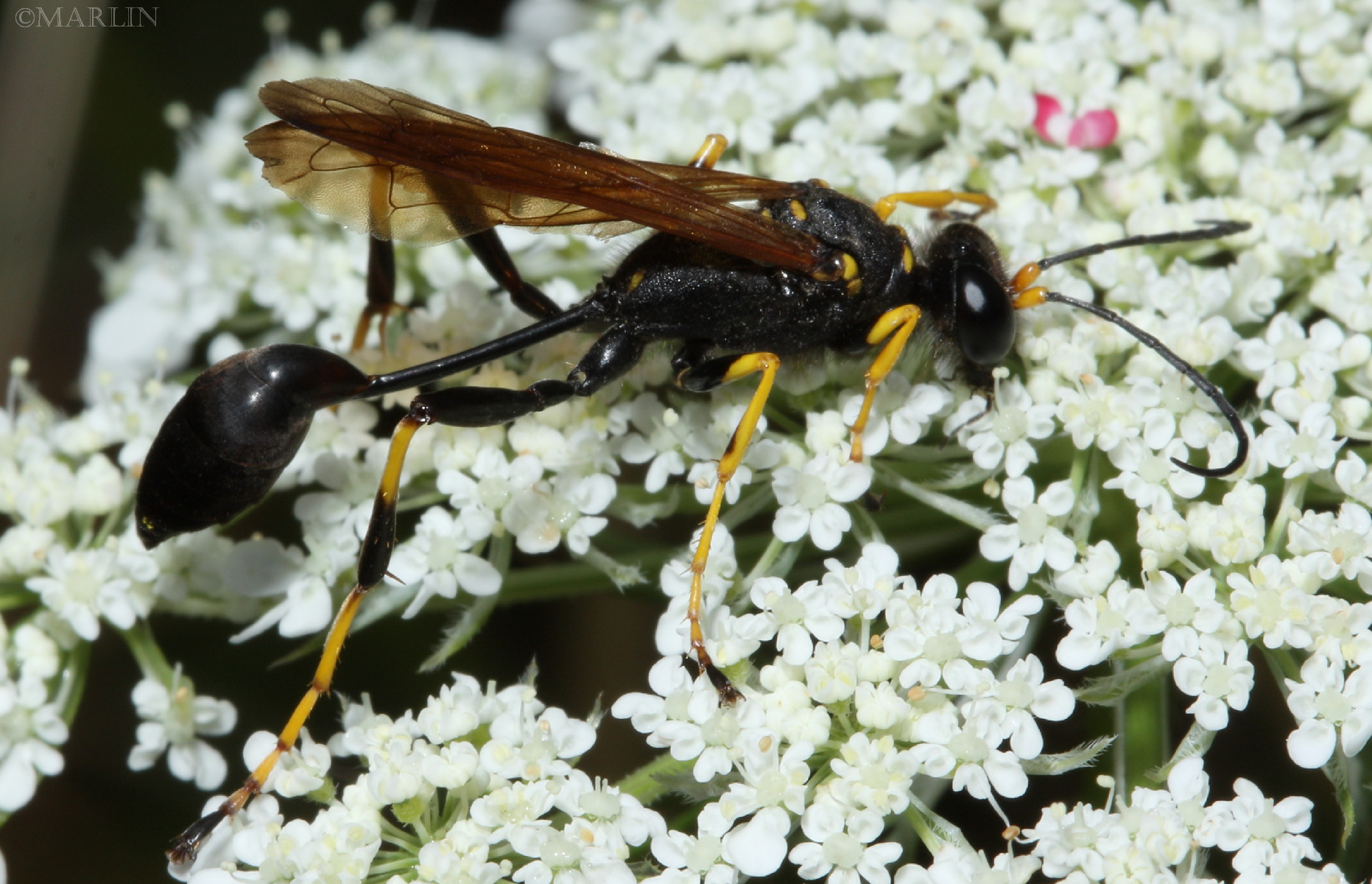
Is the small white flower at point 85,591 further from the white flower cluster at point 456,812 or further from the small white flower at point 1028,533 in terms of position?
the small white flower at point 1028,533

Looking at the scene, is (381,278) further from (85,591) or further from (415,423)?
(85,591)

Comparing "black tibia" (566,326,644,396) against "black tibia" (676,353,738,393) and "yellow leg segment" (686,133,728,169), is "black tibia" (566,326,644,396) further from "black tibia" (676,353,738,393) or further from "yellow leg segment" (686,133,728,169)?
"yellow leg segment" (686,133,728,169)

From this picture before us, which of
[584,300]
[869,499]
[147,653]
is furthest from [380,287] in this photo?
[869,499]

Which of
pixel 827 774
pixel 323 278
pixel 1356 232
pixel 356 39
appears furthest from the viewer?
pixel 356 39

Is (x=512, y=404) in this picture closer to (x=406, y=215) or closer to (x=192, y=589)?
(x=406, y=215)

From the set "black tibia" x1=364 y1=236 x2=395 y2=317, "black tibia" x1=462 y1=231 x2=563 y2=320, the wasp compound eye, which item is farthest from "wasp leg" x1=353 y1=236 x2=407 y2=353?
the wasp compound eye

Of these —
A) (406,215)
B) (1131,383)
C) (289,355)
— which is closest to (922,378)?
(1131,383)
